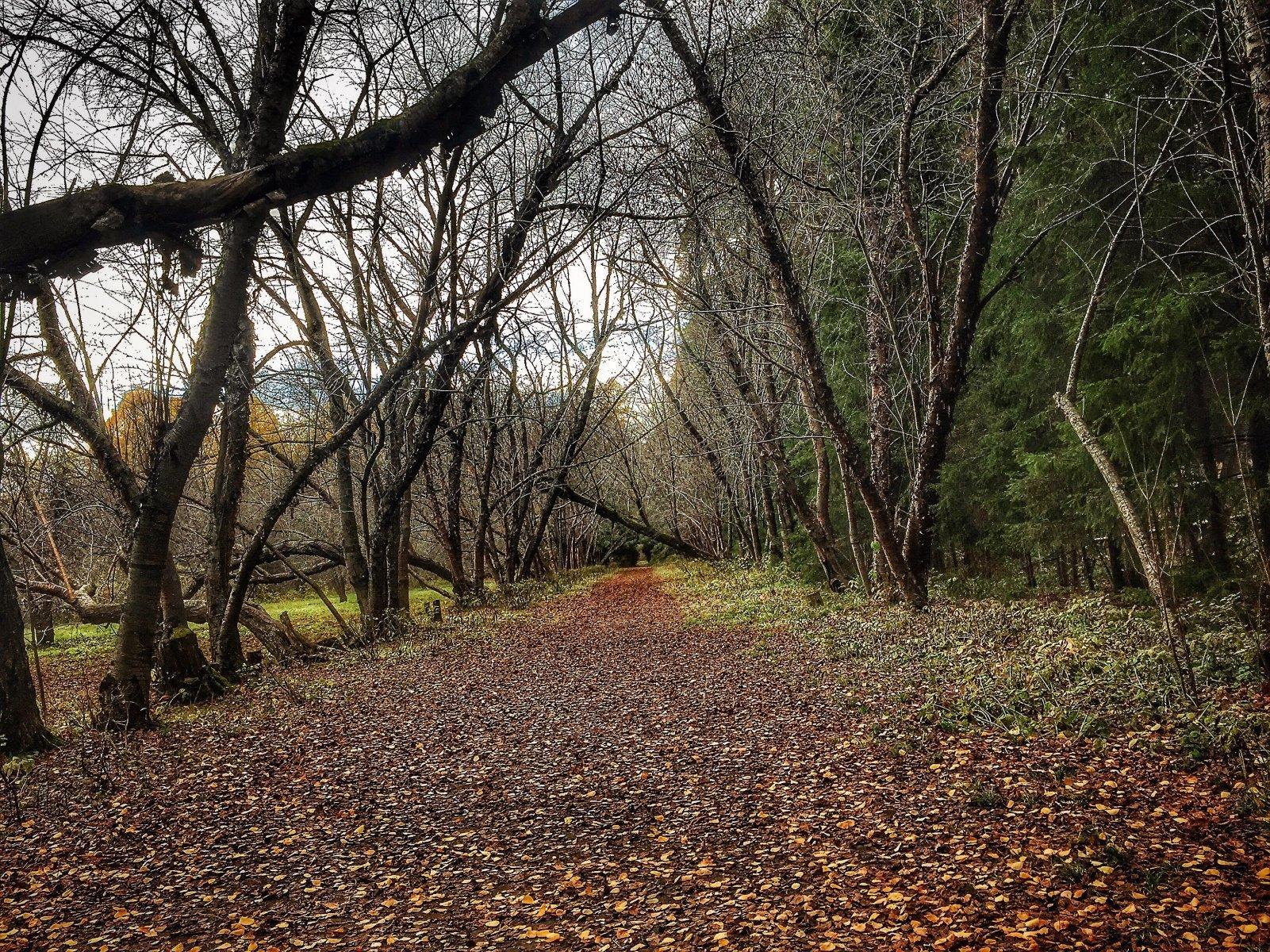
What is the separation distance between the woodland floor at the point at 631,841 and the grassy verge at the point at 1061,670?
0.31 m

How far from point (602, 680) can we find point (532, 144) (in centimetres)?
882

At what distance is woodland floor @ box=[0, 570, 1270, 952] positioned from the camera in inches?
124

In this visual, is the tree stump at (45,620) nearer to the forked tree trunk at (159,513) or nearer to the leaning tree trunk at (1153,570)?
the forked tree trunk at (159,513)

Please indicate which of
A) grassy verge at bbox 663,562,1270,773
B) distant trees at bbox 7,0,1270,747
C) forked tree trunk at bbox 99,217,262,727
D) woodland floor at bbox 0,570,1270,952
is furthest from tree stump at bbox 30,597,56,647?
grassy verge at bbox 663,562,1270,773

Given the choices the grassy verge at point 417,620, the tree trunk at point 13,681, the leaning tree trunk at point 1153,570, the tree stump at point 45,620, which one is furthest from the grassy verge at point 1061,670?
the tree stump at point 45,620

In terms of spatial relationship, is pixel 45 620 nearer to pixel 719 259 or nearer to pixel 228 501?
pixel 228 501

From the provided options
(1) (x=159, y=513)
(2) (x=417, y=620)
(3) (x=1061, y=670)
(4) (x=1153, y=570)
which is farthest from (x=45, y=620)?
(4) (x=1153, y=570)

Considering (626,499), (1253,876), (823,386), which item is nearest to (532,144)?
(823,386)

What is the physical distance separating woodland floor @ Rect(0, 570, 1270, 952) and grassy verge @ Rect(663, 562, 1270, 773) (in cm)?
31

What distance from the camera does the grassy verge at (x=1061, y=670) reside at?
179 inches

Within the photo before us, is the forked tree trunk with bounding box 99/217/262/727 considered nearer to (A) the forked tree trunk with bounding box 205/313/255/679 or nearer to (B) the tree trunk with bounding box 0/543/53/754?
(B) the tree trunk with bounding box 0/543/53/754

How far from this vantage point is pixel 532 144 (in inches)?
492

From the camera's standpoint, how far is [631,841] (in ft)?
13.8

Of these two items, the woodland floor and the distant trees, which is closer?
the woodland floor
